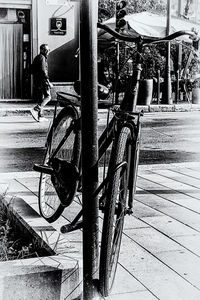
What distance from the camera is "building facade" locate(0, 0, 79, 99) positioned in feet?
69.9

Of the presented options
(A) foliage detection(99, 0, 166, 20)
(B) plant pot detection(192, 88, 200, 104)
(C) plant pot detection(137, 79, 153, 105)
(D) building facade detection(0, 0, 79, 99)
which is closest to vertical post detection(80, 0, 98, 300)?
(C) plant pot detection(137, 79, 153, 105)

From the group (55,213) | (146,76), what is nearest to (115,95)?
(55,213)

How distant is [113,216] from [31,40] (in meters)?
18.6

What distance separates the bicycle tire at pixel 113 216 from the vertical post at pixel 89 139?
57 millimetres

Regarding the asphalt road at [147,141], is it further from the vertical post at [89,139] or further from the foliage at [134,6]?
the foliage at [134,6]

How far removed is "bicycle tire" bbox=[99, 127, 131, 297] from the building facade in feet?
58.4

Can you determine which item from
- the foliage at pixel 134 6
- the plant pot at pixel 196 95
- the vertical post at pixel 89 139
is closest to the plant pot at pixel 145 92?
the plant pot at pixel 196 95

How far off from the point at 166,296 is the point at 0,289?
3.04ft

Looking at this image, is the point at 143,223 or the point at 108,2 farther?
the point at 108,2

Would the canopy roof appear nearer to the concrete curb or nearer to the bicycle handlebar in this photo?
the bicycle handlebar

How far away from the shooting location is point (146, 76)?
22734 mm

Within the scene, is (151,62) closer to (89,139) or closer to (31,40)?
(31,40)

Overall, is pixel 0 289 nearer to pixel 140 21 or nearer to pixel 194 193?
pixel 194 193

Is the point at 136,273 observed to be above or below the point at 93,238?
below
